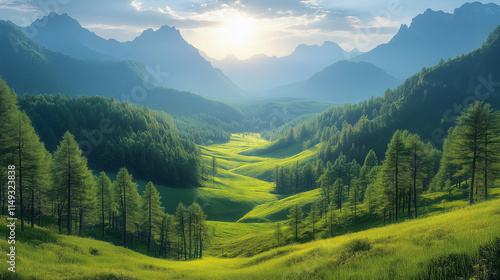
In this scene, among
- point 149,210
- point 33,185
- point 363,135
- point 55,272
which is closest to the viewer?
point 55,272

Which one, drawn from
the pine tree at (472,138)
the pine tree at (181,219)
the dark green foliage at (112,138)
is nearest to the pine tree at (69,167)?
the pine tree at (181,219)

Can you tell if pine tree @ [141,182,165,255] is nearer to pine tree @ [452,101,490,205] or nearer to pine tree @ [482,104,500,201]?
pine tree @ [452,101,490,205]

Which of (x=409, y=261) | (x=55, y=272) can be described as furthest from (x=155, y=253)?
(x=409, y=261)

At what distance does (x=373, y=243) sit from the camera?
50.6 feet

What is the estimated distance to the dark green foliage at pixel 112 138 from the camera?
127 metres

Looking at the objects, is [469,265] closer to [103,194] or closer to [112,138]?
[103,194]

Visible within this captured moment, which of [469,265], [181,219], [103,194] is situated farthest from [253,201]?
[469,265]

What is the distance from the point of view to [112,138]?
453 feet

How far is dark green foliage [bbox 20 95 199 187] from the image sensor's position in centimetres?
12712

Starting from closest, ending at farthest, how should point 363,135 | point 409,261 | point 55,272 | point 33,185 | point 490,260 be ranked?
point 490,260 < point 409,261 < point 55,272 < point 33,185 < point 363,135

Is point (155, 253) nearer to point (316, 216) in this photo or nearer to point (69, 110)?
point (316, 216)

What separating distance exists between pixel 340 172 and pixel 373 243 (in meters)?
92.3

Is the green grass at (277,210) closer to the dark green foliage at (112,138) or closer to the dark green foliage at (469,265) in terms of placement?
the dark green foliage at (112,138)

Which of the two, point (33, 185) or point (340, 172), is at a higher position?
point (33, 185)
